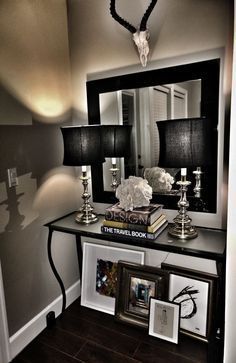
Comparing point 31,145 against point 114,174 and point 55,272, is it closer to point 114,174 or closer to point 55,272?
point 114,174

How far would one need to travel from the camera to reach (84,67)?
82.1 inches

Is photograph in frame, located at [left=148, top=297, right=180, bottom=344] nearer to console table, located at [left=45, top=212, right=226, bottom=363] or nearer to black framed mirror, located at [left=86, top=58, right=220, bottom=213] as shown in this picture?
console table, located at [left=45, top=212, right=226, bottom=363]

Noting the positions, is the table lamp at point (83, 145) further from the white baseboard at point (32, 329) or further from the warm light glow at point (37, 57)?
the white baseboard at point (32, 329)

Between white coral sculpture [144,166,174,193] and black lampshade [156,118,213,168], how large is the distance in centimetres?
38

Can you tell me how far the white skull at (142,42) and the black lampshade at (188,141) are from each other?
2.06ft

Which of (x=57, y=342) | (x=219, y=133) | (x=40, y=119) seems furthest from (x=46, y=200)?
(x=219, y=133)

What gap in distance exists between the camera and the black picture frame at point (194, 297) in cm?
174

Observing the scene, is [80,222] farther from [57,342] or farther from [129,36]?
[129,36]

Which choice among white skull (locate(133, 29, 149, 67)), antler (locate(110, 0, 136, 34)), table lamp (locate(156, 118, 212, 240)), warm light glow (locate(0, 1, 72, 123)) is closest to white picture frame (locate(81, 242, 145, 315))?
table lamp (locate(156, 118, 212, 240))

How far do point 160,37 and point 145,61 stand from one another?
177mm

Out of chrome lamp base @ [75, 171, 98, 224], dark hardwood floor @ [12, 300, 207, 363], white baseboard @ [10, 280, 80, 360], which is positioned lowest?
dark hardwood floor @ [12, 300, 207, 363]

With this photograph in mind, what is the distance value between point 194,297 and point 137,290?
0.43m

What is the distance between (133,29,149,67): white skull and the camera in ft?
5.69

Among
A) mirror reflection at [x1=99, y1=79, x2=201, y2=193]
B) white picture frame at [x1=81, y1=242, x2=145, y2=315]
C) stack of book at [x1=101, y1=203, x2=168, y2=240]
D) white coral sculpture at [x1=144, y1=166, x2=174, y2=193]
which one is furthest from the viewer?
white picture frame at [x1=81, y1=242, x2=145, y2=315]
